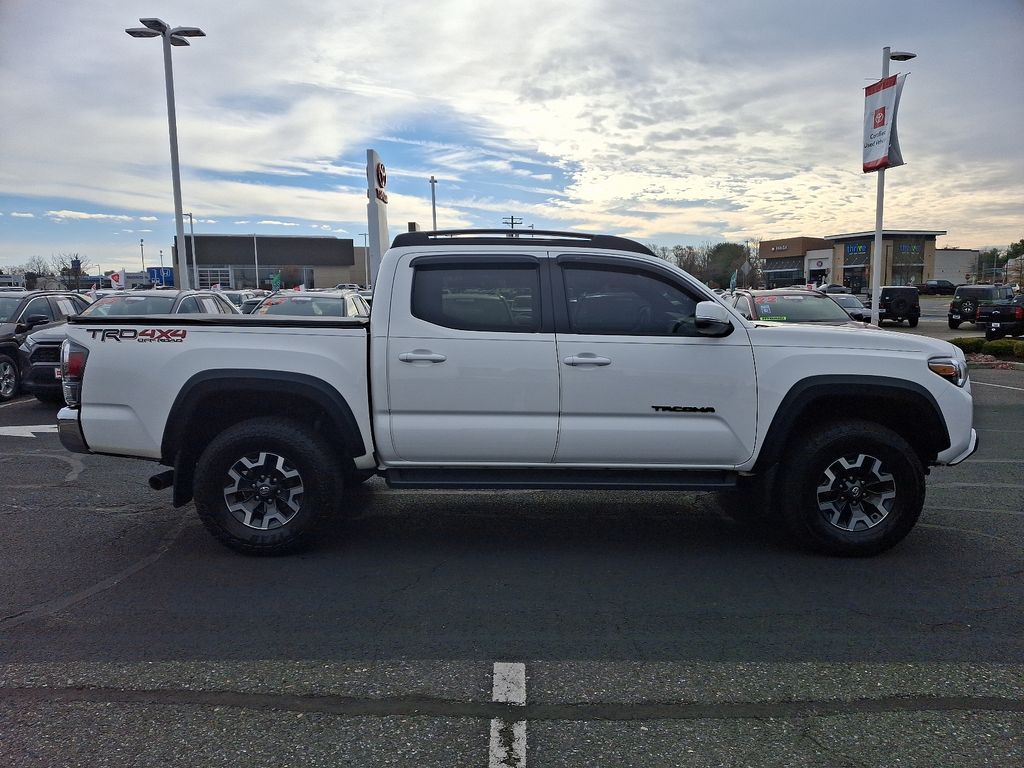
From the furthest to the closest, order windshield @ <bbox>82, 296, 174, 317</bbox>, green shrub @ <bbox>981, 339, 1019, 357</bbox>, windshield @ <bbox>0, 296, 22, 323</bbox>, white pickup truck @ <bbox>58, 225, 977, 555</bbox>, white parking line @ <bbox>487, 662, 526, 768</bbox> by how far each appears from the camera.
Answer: green shrub @ <bbox>981, 339, 1019, 357</bbox>
windshield @ <bbox>0, 296, 22, 323</bbox>
windshield @ <bbox>82, 296, 174, 317</bbox>
white pickup truck @ <bbox>58, 225, 977, 555</bbox>
white parking line @ <bbox>487, 662, 526, 768</bbox>

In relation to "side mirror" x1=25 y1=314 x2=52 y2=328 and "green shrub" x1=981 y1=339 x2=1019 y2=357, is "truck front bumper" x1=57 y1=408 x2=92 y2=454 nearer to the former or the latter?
"side mirror" x1=25 y1=314 x2=52 y2=328

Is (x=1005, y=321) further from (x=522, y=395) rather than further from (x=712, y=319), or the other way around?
(x=522, y=395)

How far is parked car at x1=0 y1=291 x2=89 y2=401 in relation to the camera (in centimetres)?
1220

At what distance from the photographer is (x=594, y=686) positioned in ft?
11.2

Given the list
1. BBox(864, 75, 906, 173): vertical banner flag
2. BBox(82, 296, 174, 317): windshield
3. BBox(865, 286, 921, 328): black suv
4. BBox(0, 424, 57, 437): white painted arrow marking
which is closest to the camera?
BBox(0, 424, 57, 437): white painted arrow marking

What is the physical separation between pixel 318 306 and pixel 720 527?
9.37m

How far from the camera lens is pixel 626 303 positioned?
198 inches

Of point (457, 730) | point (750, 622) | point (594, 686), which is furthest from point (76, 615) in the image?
point (750, 622)

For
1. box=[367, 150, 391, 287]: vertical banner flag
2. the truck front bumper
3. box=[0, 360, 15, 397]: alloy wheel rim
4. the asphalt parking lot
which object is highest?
box=[367, 150, 391, 287]: vertical banner flag

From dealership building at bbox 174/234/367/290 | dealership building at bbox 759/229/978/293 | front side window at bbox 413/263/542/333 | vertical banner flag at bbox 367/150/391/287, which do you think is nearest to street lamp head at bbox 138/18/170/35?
vertical banner flag at bbox 367/150/391/287

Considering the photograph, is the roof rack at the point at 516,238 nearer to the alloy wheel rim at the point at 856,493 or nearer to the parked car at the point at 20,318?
the alloy wheel rim at the point at 856,493

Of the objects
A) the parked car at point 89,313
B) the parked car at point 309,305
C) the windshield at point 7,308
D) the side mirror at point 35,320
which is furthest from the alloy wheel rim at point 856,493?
the windshield at point 7,308

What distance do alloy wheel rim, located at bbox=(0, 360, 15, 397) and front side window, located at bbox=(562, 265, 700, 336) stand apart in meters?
11.1

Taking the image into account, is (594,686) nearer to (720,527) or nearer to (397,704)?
(397,704)
